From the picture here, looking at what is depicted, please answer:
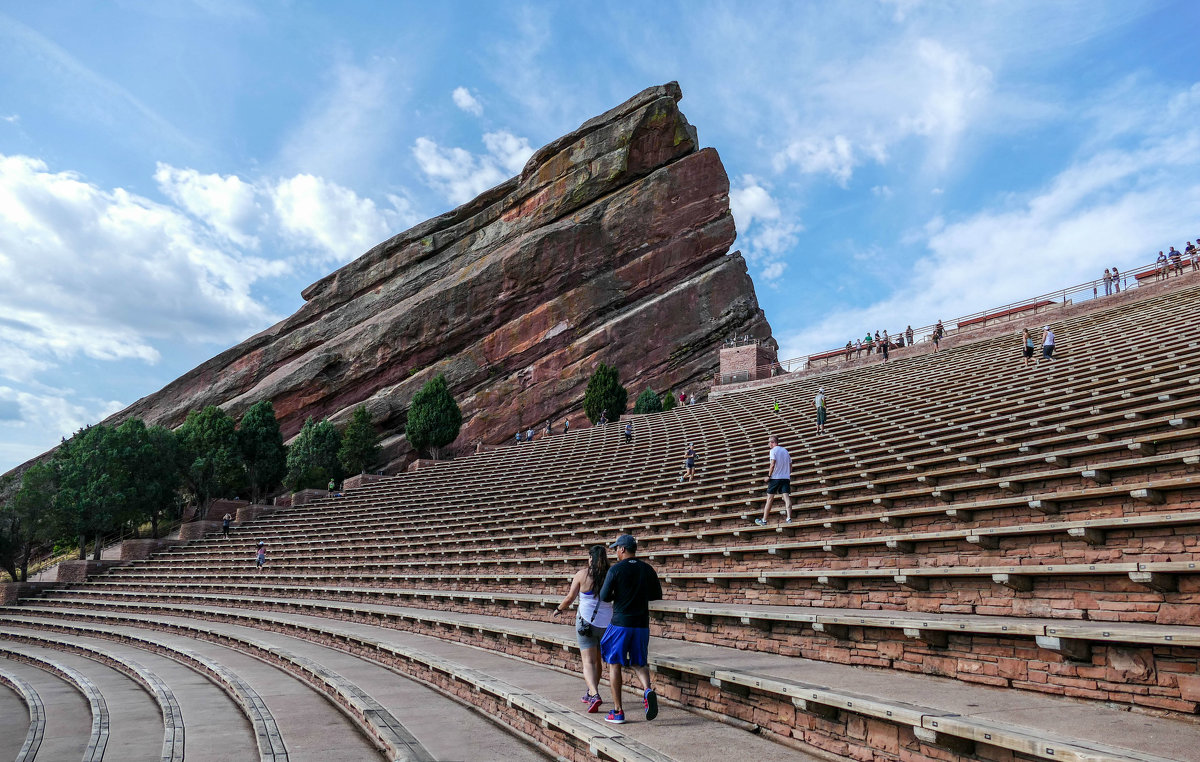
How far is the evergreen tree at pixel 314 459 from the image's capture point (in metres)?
39.5

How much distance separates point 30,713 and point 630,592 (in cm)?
1081

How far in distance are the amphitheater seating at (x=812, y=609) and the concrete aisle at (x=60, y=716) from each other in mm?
171

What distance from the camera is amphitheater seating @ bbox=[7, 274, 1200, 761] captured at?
4.18 meters

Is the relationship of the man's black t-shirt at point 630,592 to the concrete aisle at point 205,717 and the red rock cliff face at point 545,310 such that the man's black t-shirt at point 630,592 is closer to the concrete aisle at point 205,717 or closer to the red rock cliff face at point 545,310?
the concrete aisle at point 205,717

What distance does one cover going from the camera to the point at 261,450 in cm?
3709

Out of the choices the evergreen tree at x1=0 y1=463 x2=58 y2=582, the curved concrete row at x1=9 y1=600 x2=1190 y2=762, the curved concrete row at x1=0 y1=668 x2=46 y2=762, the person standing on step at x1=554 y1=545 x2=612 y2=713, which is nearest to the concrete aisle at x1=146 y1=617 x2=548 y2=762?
the curved concrete row at x1=9 y1=600 x2=1190 y2=762

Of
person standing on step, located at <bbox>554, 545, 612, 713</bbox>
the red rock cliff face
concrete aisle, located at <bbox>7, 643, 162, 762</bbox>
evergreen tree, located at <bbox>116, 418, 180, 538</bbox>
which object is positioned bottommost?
concrete aisle, located at <bbox>7, 643, 162, 762</bbox>

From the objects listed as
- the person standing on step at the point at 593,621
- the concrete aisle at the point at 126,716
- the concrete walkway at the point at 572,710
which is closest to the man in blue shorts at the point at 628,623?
the person standing on step at the point at 593,621

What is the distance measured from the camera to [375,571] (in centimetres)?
1784

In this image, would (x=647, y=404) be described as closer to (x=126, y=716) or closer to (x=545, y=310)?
(x=545, y=310)

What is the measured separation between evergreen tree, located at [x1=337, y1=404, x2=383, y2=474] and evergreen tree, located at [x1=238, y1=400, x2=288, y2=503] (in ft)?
12.0

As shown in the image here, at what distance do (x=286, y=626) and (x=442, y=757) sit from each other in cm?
1024

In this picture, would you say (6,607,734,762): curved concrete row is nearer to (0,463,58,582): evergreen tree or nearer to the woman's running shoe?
the woman's running shoe

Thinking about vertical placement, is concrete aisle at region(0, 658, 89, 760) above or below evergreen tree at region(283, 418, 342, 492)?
below
